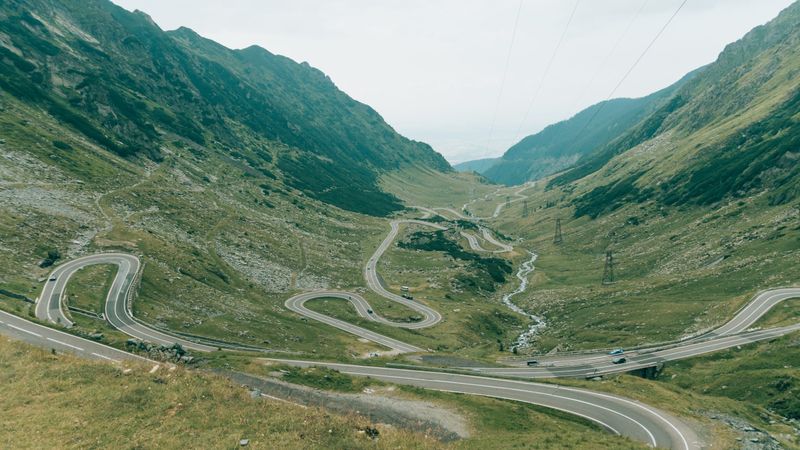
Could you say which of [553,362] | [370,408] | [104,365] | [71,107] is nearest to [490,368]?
[553,362]

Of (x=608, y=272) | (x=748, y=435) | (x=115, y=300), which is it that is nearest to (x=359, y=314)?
(x=115, y=300)

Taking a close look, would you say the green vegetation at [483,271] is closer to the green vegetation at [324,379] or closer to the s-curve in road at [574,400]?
the s-curve in road at [574,400]

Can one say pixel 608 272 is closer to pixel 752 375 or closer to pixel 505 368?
pixel 752 375

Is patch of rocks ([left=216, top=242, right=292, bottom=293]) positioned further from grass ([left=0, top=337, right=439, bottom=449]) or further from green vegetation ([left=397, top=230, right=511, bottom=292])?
grass ([left=0, top=337, right=439, bottom=449])

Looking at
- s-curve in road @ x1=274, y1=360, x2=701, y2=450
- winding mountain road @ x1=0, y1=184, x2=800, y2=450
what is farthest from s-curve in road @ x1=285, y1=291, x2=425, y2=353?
s-curve in road @ x1=274, y1=360, x2=701, y2=450

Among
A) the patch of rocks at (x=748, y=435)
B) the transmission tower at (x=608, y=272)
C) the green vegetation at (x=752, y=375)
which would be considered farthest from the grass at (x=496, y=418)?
the transmission tower at (x=608, y=272)

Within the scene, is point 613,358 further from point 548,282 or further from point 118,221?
point 118,221

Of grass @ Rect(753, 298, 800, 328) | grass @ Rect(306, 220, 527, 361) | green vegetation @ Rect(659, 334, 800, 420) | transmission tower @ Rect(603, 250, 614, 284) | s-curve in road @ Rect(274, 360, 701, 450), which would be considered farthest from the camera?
transmission tower @ Rect(603, 250, 614, 284)

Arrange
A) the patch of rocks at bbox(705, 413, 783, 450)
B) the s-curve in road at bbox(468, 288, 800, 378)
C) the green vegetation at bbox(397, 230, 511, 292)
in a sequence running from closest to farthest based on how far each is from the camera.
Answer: the patch of rocks at bbox(705, 413, 783, 450)
the s-curve in road at bbox(468, 288, 800, 378)
the green vegetation at bbox(397, 230, 511, 292)
